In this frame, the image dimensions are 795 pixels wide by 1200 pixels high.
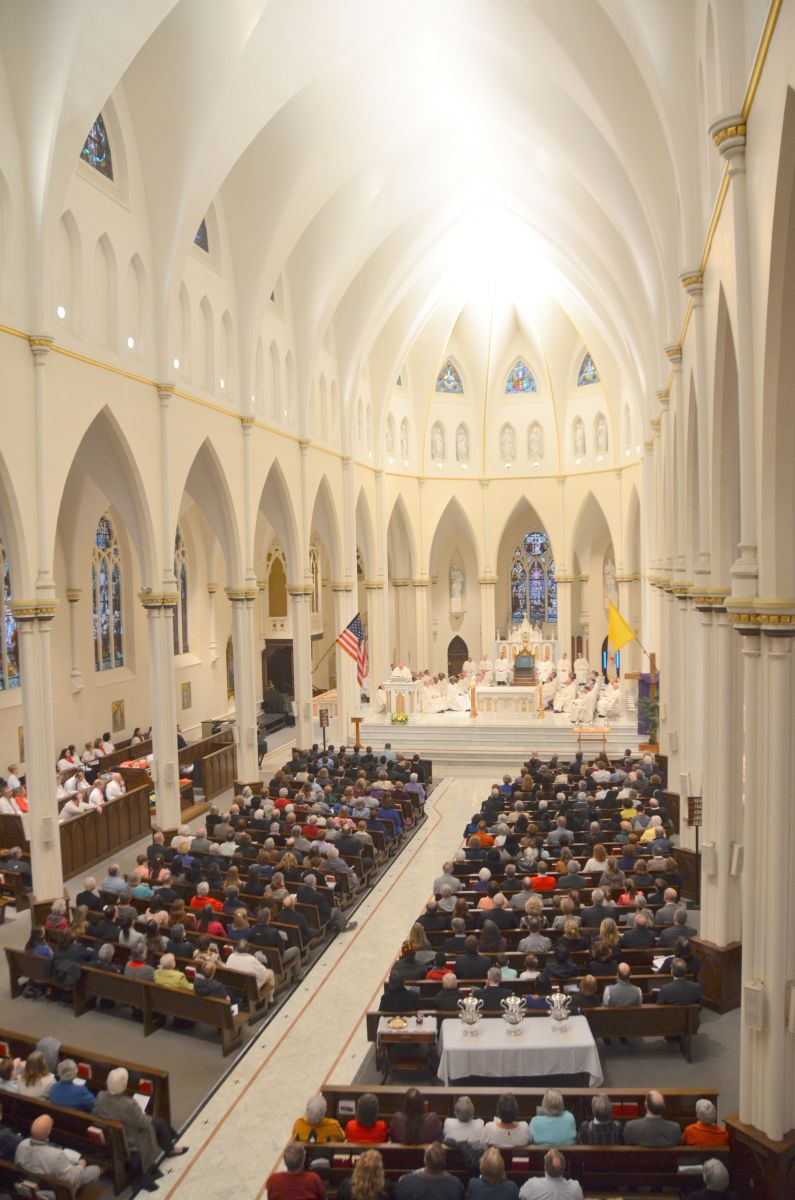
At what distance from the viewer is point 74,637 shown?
82.7 feet

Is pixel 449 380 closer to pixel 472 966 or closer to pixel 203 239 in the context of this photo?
pixel 203 239

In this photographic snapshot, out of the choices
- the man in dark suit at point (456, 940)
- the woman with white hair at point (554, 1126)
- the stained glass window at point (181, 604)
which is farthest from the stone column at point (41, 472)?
the stained glass window at point (181, 604)

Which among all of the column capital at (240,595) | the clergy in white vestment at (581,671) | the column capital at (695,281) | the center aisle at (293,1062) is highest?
the column capital at (695,281)

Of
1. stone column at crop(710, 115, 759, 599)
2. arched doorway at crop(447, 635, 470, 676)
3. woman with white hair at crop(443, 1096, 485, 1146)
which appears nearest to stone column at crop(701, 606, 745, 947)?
stone column at crop(710, 115, 759, 599)

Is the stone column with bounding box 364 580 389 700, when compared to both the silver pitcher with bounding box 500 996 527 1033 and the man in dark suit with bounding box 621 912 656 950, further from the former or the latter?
the silver pitcher with bounding box 500 996 527 1033

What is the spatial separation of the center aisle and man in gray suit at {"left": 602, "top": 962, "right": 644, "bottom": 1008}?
2861 mm

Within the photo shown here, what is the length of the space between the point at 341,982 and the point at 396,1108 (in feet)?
14.4

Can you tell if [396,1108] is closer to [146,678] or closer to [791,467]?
[791,467]

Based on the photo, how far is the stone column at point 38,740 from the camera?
49.3 ft

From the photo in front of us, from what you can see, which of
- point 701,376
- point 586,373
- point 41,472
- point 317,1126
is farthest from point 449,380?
point 317,1126

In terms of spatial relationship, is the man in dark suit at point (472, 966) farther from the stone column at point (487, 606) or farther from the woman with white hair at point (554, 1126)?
the stone column at point (487, 606)

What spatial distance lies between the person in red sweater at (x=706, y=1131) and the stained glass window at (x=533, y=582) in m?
36.0

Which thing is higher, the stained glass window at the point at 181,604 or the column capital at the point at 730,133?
the column capital at the point at 730,133

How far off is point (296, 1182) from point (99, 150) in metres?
16.9
